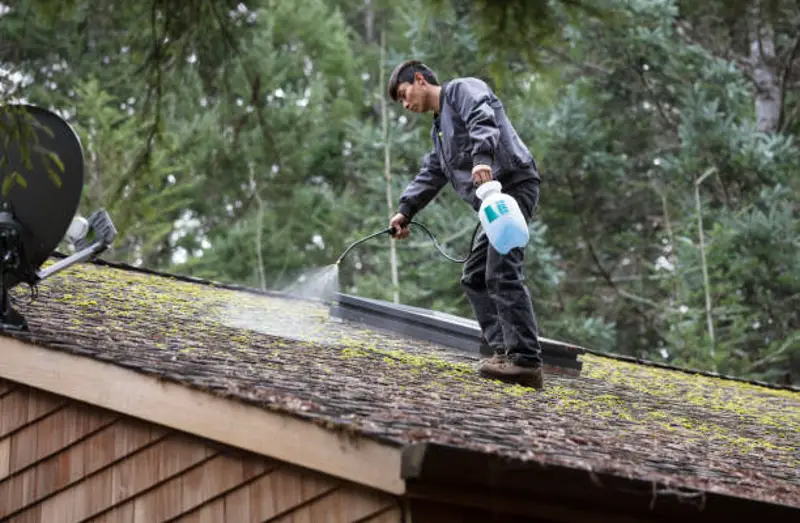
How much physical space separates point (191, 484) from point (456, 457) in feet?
5.09

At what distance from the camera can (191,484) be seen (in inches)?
210

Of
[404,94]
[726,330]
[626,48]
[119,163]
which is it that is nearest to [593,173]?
[626,48]

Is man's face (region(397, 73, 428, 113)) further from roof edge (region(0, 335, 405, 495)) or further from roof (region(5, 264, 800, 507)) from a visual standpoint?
roof edge (region(0, 335, 405, 495))

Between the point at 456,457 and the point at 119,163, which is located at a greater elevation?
the point at 119,163

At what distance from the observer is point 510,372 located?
6.70m

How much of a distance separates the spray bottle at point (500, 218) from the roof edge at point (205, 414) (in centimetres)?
182

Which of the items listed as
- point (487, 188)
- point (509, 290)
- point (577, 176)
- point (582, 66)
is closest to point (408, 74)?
point (487, 188)

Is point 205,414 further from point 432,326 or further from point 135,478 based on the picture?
point 432,326

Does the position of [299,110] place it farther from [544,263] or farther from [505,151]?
[505,151]

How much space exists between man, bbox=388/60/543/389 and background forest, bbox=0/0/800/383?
8.96 metres

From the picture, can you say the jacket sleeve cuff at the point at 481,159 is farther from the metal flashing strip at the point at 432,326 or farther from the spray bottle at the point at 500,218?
the metal flashing strip at the point at 432,326

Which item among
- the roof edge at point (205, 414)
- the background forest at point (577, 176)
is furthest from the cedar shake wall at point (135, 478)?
the background forest at point (577, 176)

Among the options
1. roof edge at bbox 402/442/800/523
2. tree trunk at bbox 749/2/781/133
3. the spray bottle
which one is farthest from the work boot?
tree trunk at bbox 749/2/781/133

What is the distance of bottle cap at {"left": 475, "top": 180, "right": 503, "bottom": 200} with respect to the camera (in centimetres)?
614
